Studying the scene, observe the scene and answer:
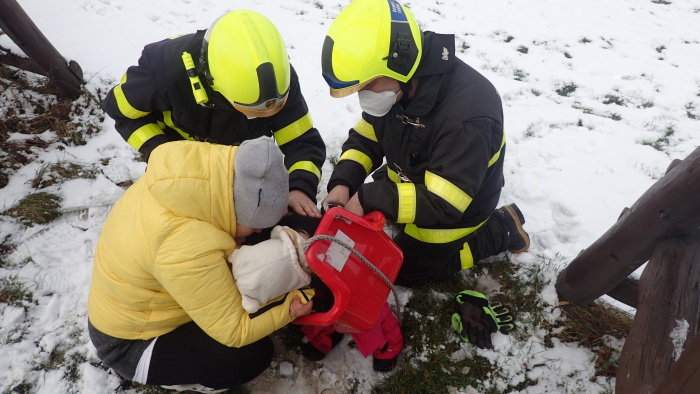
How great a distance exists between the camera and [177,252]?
165 cm

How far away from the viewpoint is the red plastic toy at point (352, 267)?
1928 mm

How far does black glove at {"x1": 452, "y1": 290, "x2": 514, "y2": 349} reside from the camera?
8.34 ft

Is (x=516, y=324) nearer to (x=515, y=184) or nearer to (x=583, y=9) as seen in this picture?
(x=515, y=184)

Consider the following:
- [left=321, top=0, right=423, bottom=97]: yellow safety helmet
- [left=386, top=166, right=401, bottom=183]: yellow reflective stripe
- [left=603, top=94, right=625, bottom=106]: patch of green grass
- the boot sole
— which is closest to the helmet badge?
[left=321, top=0, right=423, bottom=97]: yellow safety helmet

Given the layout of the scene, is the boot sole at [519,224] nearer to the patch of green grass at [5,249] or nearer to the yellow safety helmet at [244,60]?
the yellow safety helmet at [244,60]

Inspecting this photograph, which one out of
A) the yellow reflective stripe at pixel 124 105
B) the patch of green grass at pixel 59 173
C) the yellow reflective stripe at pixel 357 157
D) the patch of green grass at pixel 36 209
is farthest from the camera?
the patch of green grass at pixel 59 173

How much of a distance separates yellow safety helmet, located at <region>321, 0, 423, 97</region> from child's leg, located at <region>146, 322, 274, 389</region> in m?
1.51

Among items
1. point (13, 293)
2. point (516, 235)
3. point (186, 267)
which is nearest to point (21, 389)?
point (13, 293)

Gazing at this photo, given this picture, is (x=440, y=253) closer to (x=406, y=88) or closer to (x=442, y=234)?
(x=442, y=234)

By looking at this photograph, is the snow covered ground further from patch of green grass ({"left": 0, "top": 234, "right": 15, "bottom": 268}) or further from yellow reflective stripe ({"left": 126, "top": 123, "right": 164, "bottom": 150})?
yellow reflective stripe ({"left": 126, "top": 123, "right": 164, "bottom": 150})

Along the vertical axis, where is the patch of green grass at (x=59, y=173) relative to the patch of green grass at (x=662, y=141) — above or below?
above

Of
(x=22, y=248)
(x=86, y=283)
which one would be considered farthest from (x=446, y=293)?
(x=22, y=248)

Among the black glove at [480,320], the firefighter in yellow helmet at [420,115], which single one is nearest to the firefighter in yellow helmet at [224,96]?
the firefighter in yellow helmet at [420,115]

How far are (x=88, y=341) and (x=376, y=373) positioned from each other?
6.16ft
